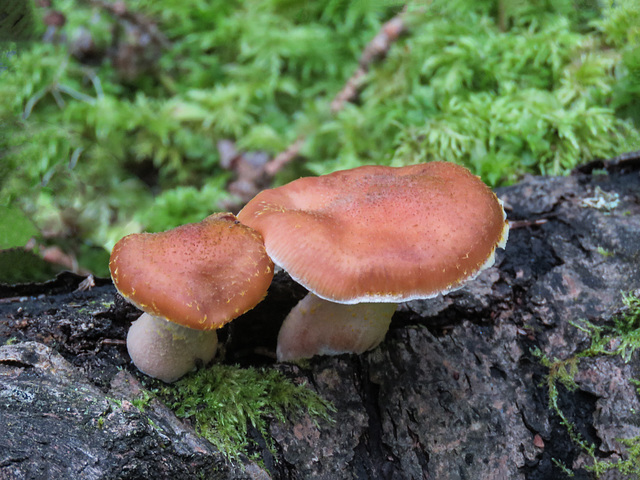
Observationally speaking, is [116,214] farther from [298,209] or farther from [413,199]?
[413,199]

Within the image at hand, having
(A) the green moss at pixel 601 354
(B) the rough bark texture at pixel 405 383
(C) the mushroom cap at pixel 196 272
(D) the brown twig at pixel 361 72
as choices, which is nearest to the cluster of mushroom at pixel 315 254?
(C) the mushroom cap at pixel 196 272

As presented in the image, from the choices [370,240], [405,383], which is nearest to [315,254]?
[370,240]

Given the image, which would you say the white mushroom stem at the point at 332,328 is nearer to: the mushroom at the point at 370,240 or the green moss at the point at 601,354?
the mushroom at the point at 370,240

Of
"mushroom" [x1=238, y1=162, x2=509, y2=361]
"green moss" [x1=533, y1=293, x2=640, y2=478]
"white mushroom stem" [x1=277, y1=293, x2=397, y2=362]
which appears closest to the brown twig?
"mushroom" [x1=238, y1=162, x2=509, y2=361]

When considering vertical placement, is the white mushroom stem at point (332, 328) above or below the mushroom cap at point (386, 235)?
below

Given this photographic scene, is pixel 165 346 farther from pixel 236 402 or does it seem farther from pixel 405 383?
pixel 405 383

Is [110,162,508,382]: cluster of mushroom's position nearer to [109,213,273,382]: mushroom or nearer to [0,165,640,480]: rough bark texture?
[109,213,273,382]: mushroom

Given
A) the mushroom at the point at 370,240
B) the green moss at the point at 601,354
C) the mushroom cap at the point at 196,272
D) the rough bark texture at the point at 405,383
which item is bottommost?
the green moss at the point at 601,354

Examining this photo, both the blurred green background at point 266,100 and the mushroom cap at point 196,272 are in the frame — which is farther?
the blurred green background at point 266,100
